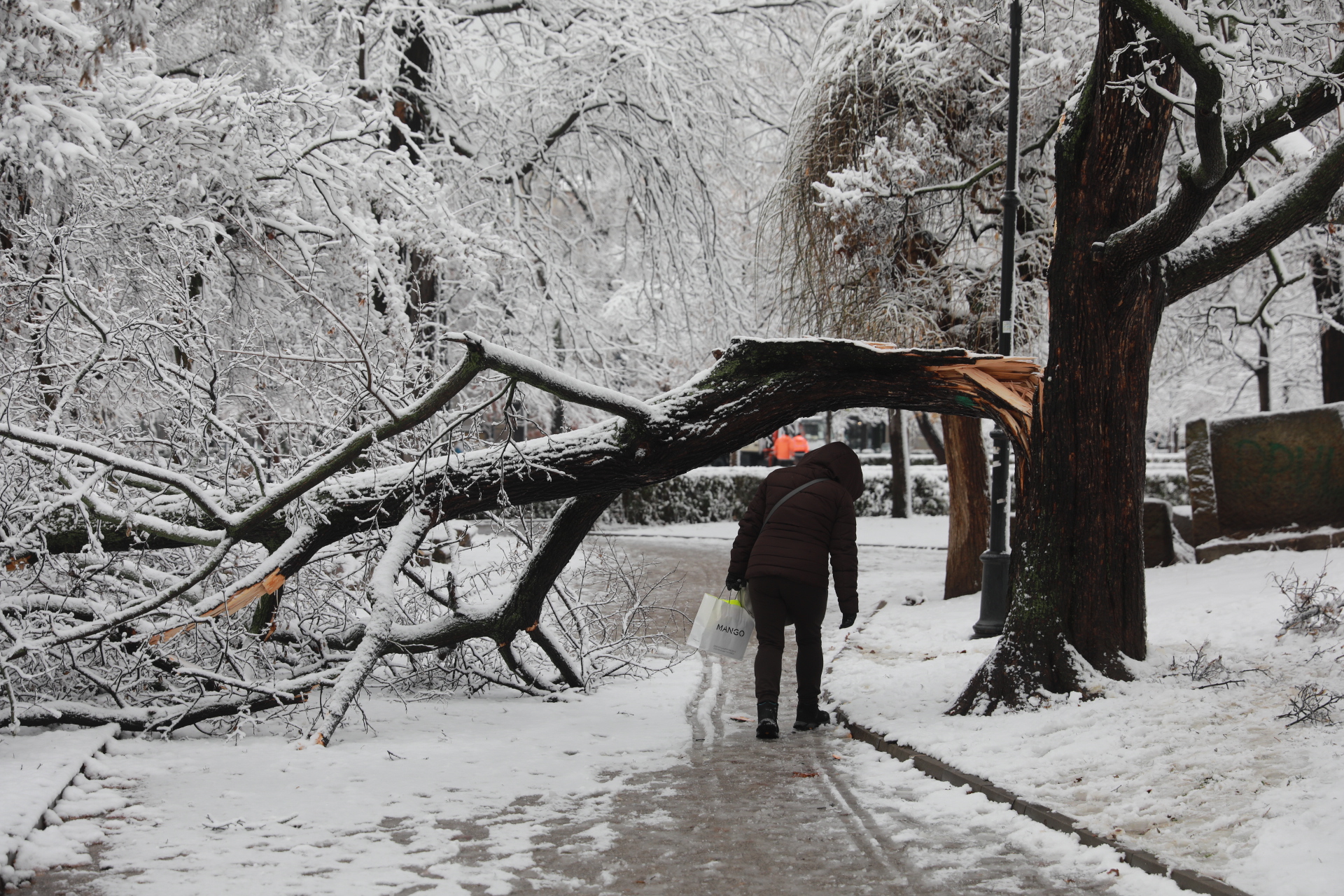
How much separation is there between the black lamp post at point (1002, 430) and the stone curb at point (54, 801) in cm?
644

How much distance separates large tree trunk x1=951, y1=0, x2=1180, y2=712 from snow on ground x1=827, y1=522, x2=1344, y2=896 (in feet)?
0.97

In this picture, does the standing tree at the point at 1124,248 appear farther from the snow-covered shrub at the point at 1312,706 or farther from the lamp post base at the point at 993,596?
the lamp post base at the point at 993,596

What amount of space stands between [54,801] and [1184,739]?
16.6ft

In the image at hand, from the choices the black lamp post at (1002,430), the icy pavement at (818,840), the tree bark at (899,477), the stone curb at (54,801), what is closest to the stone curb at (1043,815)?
the icy pavement at (818,840)

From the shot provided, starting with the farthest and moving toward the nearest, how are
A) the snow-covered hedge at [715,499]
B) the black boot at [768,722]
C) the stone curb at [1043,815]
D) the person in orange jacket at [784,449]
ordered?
the person in orange jacket at [784,449] < the snow-covered hedge at [715,499] < the black boot at [768,722] < the stone curb at [1043,815]

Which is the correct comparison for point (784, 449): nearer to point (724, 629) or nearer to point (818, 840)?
point (724, 629)

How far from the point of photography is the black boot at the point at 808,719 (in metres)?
6.96

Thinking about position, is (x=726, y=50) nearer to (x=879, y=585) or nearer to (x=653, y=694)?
(x=879, y=585)

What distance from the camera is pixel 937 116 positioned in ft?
36.9

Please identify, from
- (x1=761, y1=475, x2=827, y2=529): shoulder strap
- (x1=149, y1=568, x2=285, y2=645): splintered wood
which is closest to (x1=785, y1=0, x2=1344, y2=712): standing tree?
(x1=761, y1=475, x2=827, y2=529): shoulder strap

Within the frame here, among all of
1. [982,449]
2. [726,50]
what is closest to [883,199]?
[982,449]

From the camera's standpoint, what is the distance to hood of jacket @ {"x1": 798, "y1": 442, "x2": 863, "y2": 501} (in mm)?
7004

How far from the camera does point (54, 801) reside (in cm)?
483

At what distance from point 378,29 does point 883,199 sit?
242 inches
